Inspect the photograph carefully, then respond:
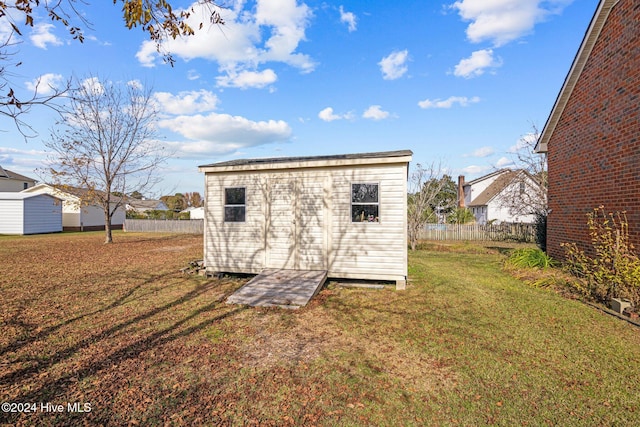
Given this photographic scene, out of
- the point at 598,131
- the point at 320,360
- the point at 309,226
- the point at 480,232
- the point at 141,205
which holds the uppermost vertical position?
the point at 598,131

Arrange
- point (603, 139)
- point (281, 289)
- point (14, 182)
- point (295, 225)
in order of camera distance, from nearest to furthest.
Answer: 1. point (281, 289)
2. point (603, 139)
3. point (295, 225)
4. point (14, 182)

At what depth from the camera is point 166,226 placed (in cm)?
2952

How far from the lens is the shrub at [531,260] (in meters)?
9.56

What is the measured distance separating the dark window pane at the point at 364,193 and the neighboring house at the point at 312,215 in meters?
0.03

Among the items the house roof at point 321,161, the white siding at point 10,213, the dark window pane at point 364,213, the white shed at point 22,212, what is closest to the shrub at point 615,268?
the house roof at point 321,161

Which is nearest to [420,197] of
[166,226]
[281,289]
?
[281,289]

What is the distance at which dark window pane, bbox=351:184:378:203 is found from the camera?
798 cm

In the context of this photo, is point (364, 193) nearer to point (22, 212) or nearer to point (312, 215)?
point (312, 215)

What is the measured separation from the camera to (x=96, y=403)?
10.3 feet

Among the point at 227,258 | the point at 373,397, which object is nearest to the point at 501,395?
the point at 373,397

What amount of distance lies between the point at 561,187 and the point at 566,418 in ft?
28.8

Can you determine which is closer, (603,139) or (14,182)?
(603,139)

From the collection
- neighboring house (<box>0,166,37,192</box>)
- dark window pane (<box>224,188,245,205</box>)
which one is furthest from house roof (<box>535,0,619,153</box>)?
neighboring house (<box>0,166,37,192</box>)

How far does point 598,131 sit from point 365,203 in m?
6.18
